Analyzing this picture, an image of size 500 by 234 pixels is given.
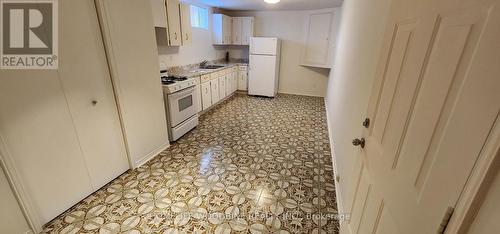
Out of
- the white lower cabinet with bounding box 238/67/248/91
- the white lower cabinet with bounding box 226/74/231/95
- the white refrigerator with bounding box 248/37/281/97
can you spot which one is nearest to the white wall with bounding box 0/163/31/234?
the white lower cabinet with bounding box 226/74/231/95

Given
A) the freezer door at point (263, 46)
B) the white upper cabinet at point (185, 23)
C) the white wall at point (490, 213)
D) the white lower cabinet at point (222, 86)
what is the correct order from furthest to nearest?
the freezer door at point (263, 46) < the white lower cabinet at point (222, 86) < the white upper cabinet at point (185, 23) < the white wall at point (490, 213)

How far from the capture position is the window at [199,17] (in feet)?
15.6

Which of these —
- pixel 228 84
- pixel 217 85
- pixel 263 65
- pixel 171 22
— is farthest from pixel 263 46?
pixel 171 22

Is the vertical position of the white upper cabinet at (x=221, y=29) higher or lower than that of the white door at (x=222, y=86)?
higher

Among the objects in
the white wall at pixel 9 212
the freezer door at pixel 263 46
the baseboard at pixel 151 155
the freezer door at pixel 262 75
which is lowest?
the baseboard at pixel 151 155

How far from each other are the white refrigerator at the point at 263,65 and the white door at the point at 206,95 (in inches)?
62.0

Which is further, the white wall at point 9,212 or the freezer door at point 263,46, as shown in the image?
the freezer door at point 263,46

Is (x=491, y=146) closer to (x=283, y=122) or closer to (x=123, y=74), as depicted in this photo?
(x=123, y=74)

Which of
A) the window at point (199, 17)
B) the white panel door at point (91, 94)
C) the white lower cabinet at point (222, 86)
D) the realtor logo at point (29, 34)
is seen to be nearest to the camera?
the realtor logo at point (29, 34)

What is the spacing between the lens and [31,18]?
5.09 ft

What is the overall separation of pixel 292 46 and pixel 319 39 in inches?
29.7

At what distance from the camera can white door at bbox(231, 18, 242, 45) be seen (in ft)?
19.2

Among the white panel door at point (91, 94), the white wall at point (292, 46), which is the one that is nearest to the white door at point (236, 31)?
the white wall at point (292, 46)

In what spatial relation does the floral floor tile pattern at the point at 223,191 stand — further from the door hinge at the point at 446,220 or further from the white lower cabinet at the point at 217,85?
the door hinge at the point at 446,220
